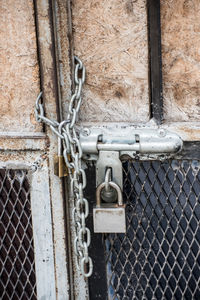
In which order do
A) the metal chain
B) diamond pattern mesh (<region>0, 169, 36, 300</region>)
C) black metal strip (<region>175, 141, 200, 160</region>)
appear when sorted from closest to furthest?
the metal chain < black metal strip (<region>175, 141, 200, 160</region>) < diamond pattern mesh (<region>0, 169, 36, 300</region>)

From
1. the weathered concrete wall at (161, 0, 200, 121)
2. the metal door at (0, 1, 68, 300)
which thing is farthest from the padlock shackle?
the weathered concrete wall at (161, 0, 200, 121)

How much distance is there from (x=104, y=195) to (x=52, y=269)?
0.33 m

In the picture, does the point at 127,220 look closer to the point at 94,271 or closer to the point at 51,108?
the point at 94,271

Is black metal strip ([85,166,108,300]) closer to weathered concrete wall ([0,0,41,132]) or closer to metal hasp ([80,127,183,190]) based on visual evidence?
metal hasp ([80,127,183,190])

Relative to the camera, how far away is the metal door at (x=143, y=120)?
1.17 m

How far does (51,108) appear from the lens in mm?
1223

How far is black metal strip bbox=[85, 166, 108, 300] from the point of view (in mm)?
1289

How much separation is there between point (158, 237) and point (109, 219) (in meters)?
0.22

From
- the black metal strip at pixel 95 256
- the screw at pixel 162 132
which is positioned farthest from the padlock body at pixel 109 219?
the screw at pixel 162 132

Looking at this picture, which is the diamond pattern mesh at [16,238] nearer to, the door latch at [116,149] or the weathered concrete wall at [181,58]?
the door latch at [116,149]

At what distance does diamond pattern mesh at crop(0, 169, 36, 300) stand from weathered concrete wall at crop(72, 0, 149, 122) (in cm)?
32

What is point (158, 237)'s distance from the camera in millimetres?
1302

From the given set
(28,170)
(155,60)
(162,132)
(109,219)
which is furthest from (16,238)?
(155,60)

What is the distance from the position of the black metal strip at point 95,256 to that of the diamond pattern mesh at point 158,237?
0.06 feet
